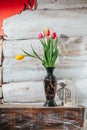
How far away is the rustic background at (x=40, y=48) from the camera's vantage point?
3994mm

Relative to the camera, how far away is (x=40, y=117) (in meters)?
3.56

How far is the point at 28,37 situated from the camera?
4.07 m

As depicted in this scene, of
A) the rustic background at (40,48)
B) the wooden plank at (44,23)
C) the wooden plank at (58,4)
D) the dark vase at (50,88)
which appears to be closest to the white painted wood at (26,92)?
the rustic background at (40,48)

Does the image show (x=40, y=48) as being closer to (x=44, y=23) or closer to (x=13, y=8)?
(x=44, y=23)

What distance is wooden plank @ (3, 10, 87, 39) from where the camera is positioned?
4051mm

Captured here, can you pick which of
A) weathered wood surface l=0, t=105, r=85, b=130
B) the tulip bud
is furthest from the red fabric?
weathered wood surface l=0, t=105, r=85, b=130

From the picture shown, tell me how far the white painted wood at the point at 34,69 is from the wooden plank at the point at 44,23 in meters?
0.33

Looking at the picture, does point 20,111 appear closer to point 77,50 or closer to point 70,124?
point 70,124

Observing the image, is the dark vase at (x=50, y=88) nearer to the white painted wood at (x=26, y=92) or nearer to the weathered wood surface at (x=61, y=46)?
the white painted wood at (x=26, y=92)

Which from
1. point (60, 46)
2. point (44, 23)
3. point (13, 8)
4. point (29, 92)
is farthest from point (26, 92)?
point (13, 8)

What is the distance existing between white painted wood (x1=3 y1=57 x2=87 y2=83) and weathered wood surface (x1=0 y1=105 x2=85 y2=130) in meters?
0.54

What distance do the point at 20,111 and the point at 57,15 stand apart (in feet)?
4.27

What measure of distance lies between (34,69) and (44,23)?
1.93 ft

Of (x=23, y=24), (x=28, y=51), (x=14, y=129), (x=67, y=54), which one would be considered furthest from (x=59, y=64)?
(x=14, y=129)
